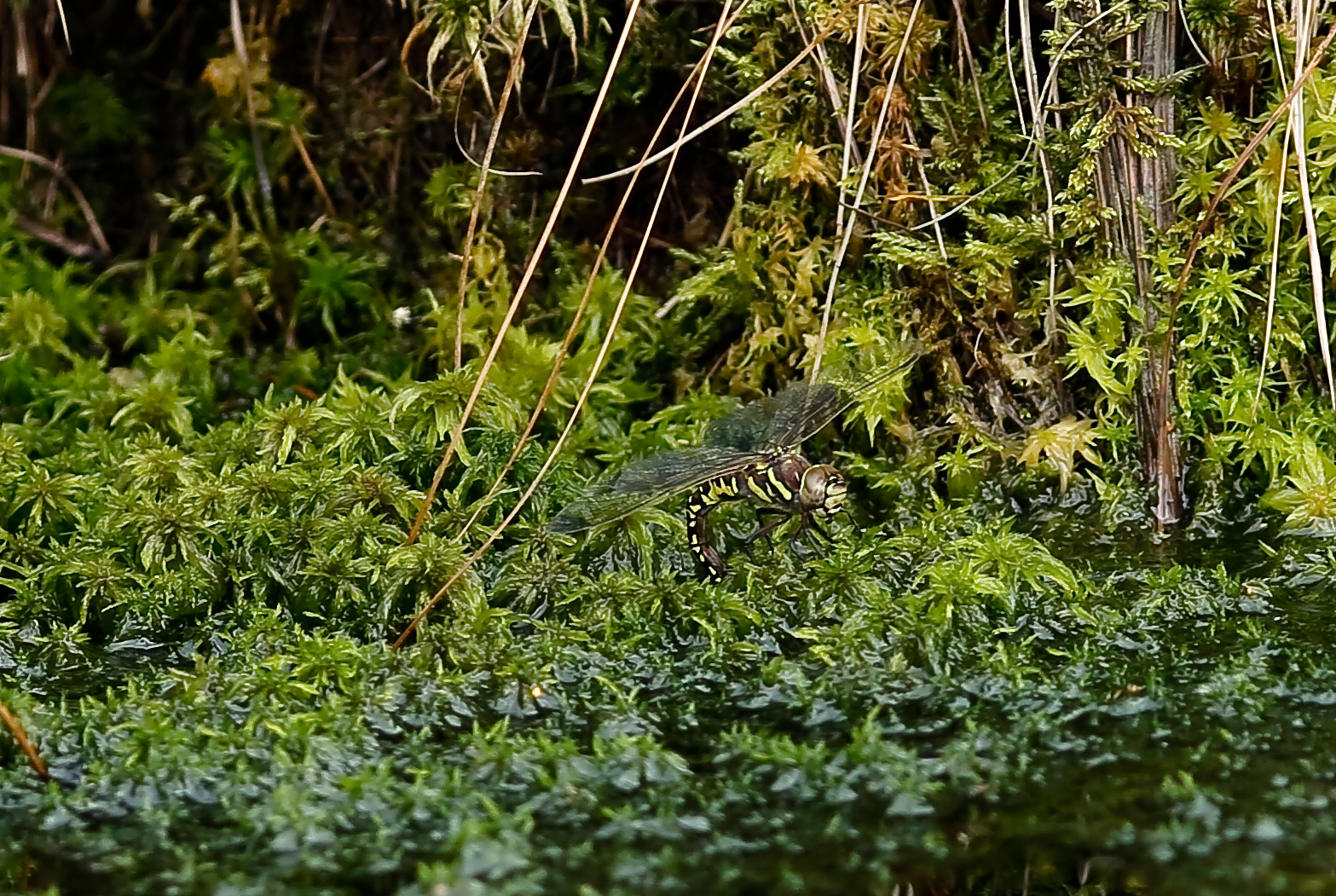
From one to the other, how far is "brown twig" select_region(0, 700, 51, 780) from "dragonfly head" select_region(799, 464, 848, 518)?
141 cm

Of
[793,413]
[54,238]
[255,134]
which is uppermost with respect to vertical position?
Answer: [255,134]

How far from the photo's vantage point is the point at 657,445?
9.48 ft

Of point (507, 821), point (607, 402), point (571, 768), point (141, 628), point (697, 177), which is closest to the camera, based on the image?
point (507, 821)

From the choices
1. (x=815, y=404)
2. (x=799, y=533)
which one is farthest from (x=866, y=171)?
(x=799, y=533)

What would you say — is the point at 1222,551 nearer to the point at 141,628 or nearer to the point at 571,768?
the point at 571,768

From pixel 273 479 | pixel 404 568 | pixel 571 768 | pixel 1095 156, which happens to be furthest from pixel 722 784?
pixel 1095 156

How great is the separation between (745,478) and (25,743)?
1.34m

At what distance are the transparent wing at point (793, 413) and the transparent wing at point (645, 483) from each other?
0.27ft

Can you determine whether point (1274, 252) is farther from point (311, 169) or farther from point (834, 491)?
point (311, 169)

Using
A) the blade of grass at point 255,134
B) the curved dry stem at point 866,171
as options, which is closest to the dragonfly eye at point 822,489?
the curved dry stem at point 866,171

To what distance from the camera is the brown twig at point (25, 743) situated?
204 cm

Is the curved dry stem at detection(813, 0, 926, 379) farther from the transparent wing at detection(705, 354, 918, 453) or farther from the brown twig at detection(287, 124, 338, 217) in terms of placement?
the brown twig at detection(287, 124, 338, 217)

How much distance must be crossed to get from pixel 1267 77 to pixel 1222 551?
1.02 metres

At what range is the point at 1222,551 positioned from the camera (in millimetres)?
2594
